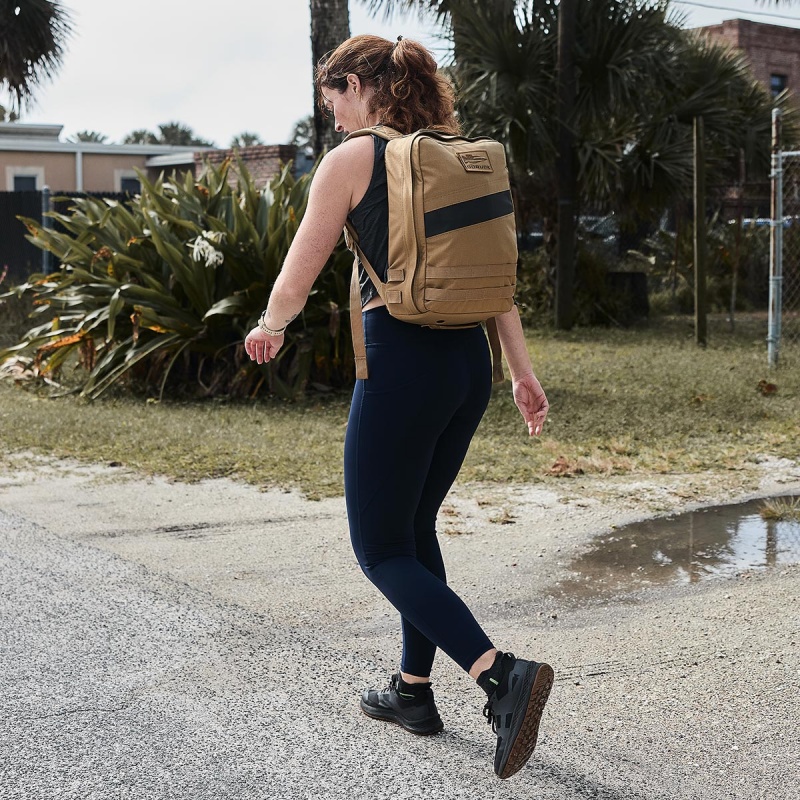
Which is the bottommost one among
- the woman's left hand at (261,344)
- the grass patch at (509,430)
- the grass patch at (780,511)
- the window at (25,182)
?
the grass patch at (780,511)

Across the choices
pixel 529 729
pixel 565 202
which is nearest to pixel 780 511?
pixel 529 729

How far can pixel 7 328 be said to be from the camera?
1542 centimetres

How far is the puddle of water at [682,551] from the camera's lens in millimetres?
4621

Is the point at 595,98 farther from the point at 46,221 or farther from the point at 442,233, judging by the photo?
the point at 442,233

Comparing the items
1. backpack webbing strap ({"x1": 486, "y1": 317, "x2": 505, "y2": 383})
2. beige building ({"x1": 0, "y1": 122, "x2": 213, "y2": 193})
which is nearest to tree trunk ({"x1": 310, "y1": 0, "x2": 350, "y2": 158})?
backpack webbing strap ({"x1": 486, "y1": 317, "x2": 505, "y2": 383})

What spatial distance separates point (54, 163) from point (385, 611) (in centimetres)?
2834

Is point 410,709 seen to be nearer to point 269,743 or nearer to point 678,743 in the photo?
point 269,743

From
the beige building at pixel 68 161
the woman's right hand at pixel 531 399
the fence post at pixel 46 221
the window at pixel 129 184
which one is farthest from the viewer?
the window at pixel 129 184

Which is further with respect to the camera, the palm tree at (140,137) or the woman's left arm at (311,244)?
the palm tree at (140,137)

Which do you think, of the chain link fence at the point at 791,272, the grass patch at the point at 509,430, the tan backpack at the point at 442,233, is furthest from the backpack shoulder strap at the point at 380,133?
the chain link fence at the point at 791,272

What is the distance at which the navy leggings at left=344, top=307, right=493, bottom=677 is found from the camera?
9.16 feet

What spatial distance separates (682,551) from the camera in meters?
5.05

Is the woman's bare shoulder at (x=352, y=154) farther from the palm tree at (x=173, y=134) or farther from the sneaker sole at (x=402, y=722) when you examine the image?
the palm tree at (x=173, y=134)

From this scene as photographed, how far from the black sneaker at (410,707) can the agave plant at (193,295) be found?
22.1 ft
